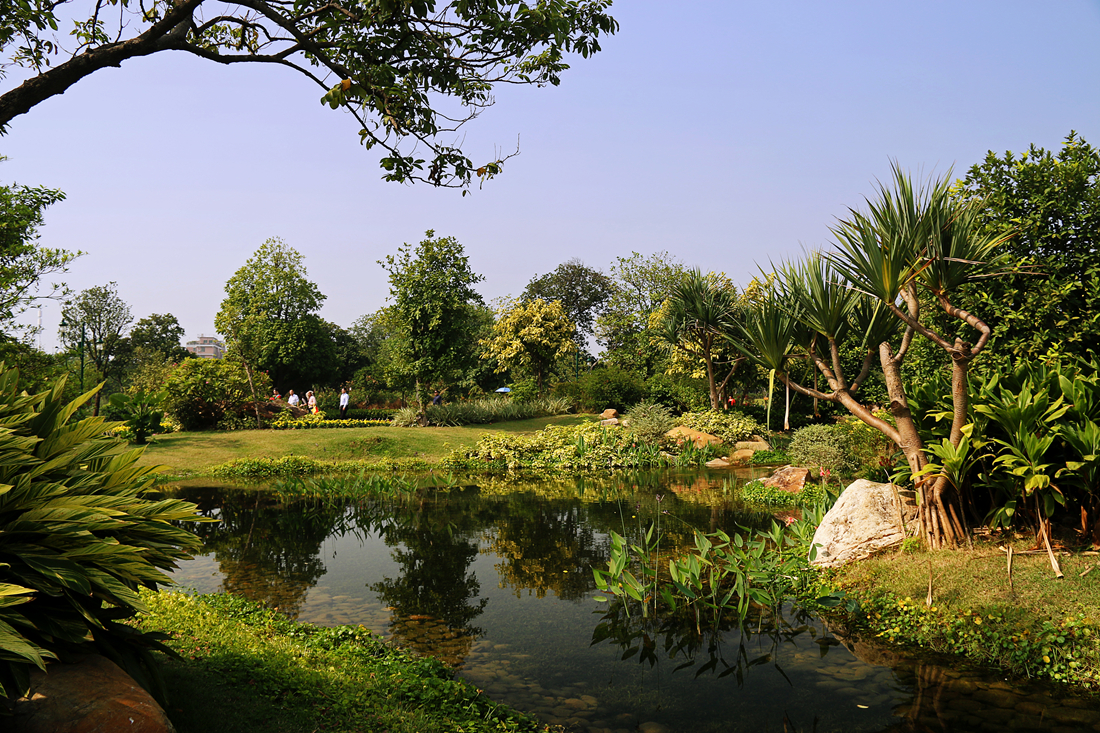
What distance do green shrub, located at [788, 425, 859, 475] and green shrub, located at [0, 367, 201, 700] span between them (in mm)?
12326

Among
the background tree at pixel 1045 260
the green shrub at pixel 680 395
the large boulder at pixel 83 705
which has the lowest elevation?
the large boulder at pixel 83 705

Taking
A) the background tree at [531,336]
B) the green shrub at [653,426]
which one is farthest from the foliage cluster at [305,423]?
the green shrub at [653,426]

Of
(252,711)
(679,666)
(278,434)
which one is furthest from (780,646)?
(278,434)

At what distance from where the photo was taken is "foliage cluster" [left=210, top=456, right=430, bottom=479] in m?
15.9

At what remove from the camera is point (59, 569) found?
102 inches

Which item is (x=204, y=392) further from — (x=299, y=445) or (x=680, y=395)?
(x=680, y=395)

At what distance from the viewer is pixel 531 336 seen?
30.5 metres

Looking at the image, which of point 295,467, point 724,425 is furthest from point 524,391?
point 295,467

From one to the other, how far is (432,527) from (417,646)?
493cm

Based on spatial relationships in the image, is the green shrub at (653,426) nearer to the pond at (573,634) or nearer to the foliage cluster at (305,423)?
the pond at (573,634)

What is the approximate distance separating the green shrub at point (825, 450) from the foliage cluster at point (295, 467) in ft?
32.5

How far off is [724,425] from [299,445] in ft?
45.0

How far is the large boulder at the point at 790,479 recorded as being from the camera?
41.8ft

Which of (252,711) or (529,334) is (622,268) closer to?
(529,334)
